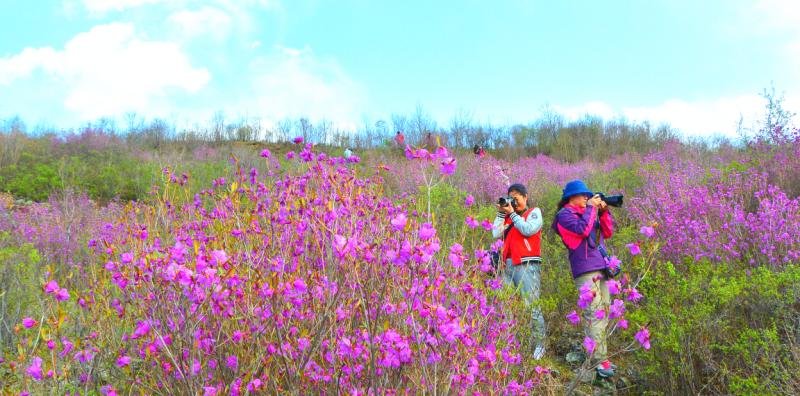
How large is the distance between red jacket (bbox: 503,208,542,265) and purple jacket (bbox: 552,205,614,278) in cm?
31

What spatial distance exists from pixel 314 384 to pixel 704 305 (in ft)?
9.20

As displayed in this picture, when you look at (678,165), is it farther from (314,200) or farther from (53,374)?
(53,374)

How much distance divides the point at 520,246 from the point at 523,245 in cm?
3

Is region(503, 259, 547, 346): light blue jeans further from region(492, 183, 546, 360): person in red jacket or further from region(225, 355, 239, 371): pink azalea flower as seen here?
region(225, 355, 239, 371): pink azalea flower

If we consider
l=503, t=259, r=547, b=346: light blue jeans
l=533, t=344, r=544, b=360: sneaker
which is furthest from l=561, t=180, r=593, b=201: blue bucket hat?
l=533, t=344, r=544, b=360: sneaker

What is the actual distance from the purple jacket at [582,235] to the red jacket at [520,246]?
1.01 feet

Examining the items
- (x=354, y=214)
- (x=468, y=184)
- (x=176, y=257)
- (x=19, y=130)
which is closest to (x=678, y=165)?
(x=468, y=184)

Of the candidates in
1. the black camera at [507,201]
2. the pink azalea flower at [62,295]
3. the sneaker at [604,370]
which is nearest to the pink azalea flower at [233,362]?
the pink azalea flower at [62,295]

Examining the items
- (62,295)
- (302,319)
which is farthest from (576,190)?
(62,295)

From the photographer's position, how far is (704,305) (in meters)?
3.71

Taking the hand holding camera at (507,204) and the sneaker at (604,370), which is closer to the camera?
the sneaker at (604,370)

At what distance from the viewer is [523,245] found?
443 centimetres

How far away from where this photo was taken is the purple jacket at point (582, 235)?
3992 millimetres

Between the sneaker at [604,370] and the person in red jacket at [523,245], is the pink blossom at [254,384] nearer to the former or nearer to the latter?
the person in red jacket at [523,245]
